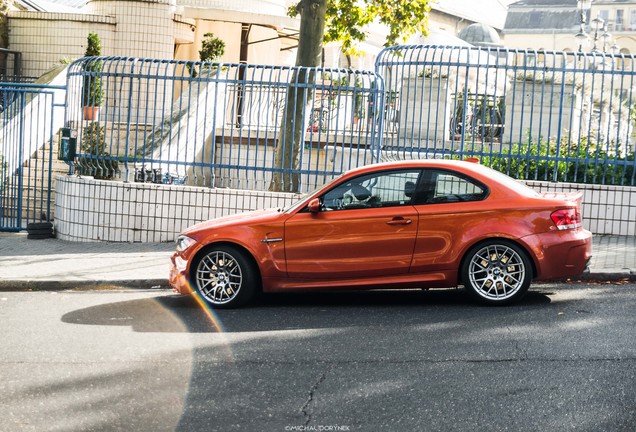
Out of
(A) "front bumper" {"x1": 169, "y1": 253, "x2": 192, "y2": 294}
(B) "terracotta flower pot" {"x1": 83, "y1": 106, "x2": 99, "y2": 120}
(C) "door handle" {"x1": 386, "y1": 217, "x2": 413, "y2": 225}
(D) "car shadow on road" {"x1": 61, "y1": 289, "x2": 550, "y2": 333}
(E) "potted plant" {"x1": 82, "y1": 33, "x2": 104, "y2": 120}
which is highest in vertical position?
(E) "potted plant" {"x1": 82, "y1": 33, "x2": 104, "y2": 120}

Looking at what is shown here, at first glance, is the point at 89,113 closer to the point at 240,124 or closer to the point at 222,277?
the point at 240,124

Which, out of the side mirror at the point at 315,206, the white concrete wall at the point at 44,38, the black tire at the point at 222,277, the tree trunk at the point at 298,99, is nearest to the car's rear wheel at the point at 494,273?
the side mirror at the point at 315,206

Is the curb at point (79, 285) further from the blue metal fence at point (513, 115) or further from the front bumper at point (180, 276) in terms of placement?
the blue metal fence at point (513, 115)

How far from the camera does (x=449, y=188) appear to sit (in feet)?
A: 32.6

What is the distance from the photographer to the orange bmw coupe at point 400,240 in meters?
9.65

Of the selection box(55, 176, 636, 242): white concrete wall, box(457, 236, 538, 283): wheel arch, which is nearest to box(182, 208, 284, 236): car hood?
box(457, 236, 538, 283): wheel arch

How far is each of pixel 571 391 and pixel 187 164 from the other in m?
9.03

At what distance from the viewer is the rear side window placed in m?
9.87

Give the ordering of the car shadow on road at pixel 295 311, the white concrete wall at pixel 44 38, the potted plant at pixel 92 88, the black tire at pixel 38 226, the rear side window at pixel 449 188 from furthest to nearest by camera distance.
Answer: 1. the white concrete wall at pixel 44 38
2. the black tire at pixel 38 226
3. the potted plant at pixel 92 88
4. the rear side window at pixel 449 188
5. the car shadow on road at pixel 295 311

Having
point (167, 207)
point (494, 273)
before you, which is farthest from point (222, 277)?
point (167, 207)

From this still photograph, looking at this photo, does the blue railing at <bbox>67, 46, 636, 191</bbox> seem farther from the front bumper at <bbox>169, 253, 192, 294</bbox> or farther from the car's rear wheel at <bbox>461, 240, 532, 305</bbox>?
the car's rear wheel at <bbox>461, 240, 532, 305</bbox>

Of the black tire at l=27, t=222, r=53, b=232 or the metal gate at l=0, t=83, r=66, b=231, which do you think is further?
the metal gate at l=0, t=83, r=66, b=231

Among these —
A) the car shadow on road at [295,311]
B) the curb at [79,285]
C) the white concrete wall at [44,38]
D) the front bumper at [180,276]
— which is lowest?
the curb at [79,285]

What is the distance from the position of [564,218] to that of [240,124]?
6.61 m
